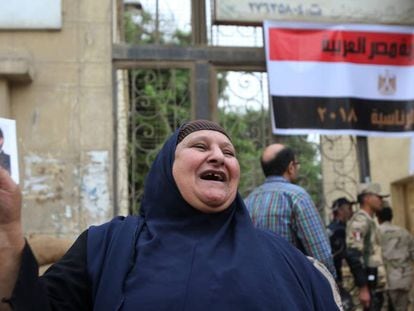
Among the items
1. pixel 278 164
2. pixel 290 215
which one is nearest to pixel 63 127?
pixel 278 164

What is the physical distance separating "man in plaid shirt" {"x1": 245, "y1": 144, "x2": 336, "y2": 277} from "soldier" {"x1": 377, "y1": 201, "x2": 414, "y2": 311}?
2.84 meters

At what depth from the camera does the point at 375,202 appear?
573 centimetres

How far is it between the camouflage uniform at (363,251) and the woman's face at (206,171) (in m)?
3.47

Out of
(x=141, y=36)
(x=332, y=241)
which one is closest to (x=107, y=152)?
(x=141, y=36)

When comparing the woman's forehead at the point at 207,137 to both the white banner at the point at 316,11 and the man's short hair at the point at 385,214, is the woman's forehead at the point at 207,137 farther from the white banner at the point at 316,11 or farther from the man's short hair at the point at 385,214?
the man's short hair at the point at 385,214

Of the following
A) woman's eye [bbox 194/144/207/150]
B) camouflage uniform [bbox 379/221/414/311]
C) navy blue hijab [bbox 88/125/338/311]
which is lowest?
camouflage uniform [bbox 379/221/414/311]

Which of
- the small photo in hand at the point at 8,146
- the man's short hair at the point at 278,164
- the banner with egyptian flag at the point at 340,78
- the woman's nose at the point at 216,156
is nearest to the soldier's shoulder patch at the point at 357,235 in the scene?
the banner with egyptian flag at the point at 340,78

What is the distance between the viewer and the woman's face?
2047mm

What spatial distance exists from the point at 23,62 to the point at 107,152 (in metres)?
0.91

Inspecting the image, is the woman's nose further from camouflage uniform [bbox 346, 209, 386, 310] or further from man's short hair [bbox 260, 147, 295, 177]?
camouflage uniform [bbox 346, 209, 386, 310]

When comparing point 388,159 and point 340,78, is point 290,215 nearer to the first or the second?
point 340,78

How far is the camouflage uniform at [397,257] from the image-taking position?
6473 millimetres

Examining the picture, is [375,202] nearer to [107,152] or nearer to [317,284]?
[107,152]

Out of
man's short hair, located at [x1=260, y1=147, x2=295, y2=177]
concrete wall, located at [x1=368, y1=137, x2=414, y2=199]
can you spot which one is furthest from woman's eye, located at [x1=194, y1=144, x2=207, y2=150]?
concrete wall, located at [x1=368, y1=137, x2=414, y2=199]
